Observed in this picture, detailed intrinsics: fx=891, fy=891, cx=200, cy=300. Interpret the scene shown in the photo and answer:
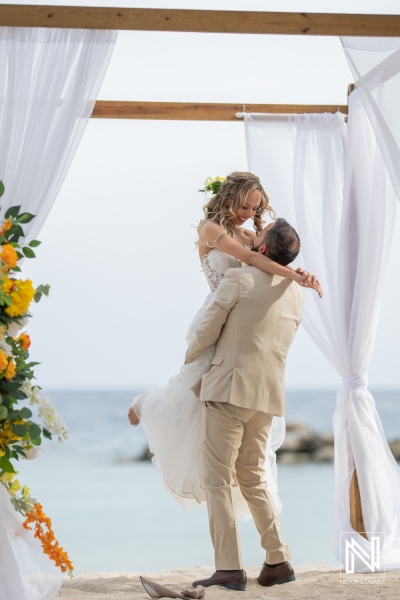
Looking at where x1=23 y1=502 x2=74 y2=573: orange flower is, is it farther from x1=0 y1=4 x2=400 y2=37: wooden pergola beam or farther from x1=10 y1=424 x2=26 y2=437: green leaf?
x1=0 y1=4 x2=400 y2=37: wooden pergola beam

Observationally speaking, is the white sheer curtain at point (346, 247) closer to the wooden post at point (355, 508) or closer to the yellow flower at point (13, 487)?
the wooden post at point (355, 508)

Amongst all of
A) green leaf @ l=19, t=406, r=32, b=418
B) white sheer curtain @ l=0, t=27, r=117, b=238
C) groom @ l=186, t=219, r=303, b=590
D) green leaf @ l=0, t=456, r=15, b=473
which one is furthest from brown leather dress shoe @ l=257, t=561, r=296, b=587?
white sheer curtain @ l=0, t=27, r=117, b=238

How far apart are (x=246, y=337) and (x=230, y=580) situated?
3.55 ft

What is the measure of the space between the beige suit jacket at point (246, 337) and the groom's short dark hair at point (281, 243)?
9 cm

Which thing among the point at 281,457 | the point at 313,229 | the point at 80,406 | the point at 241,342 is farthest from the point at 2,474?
the point at 80,406

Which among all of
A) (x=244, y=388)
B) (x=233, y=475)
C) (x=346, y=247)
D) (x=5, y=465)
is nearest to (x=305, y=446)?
(x=346, y=247)

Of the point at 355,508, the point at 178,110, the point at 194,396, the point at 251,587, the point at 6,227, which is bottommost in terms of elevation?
the point at 251,587

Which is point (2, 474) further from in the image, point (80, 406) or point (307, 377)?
point (307, 377)

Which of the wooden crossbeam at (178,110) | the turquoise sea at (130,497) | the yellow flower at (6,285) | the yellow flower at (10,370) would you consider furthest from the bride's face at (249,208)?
the turquoise sea at (130,497)

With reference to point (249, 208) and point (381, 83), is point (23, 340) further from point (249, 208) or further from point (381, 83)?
point (381, 83)

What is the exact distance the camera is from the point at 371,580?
4230 millimetres

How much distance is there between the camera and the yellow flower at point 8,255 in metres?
3.16

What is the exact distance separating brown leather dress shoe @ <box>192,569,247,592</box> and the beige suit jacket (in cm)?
73

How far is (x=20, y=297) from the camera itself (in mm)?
3174
